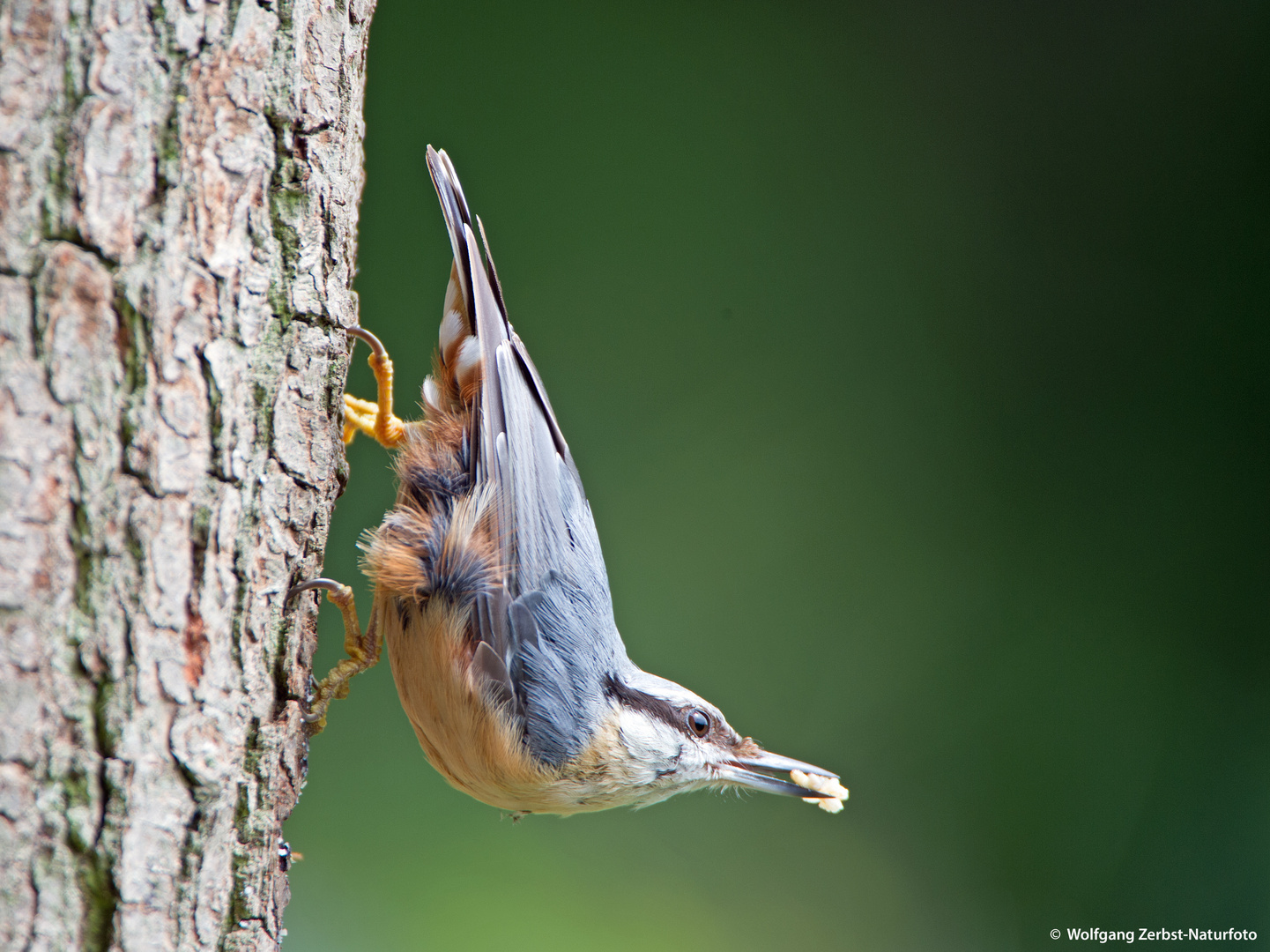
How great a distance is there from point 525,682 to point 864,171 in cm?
212

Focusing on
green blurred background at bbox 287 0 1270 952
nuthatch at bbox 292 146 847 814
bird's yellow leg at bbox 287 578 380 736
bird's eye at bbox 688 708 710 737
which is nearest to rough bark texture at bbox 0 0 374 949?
bird's yellow leg at bbox 287 578 380 736

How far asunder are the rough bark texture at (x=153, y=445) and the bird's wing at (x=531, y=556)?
0.44 meters

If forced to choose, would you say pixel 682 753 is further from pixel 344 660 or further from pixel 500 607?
pixel 344 660

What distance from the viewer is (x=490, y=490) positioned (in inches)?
58.4

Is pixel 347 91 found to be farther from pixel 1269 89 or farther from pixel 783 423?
pixel 1269 89

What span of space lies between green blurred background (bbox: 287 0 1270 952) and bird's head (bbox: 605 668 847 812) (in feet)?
3.19

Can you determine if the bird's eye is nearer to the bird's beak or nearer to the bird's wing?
the bird's beak

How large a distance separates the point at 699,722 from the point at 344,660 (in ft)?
2.16

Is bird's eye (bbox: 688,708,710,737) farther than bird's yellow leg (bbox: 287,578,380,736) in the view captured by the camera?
Yes

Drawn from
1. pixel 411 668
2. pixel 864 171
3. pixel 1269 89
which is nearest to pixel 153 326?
pixel 411 668

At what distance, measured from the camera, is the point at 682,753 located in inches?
64.7

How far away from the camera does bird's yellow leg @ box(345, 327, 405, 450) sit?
5.24 feet

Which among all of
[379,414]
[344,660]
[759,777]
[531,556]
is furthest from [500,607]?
[759,777]

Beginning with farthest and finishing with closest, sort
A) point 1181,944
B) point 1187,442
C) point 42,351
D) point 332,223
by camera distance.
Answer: point 1187,442
point 1181,944
point 332,223
point 42,351
